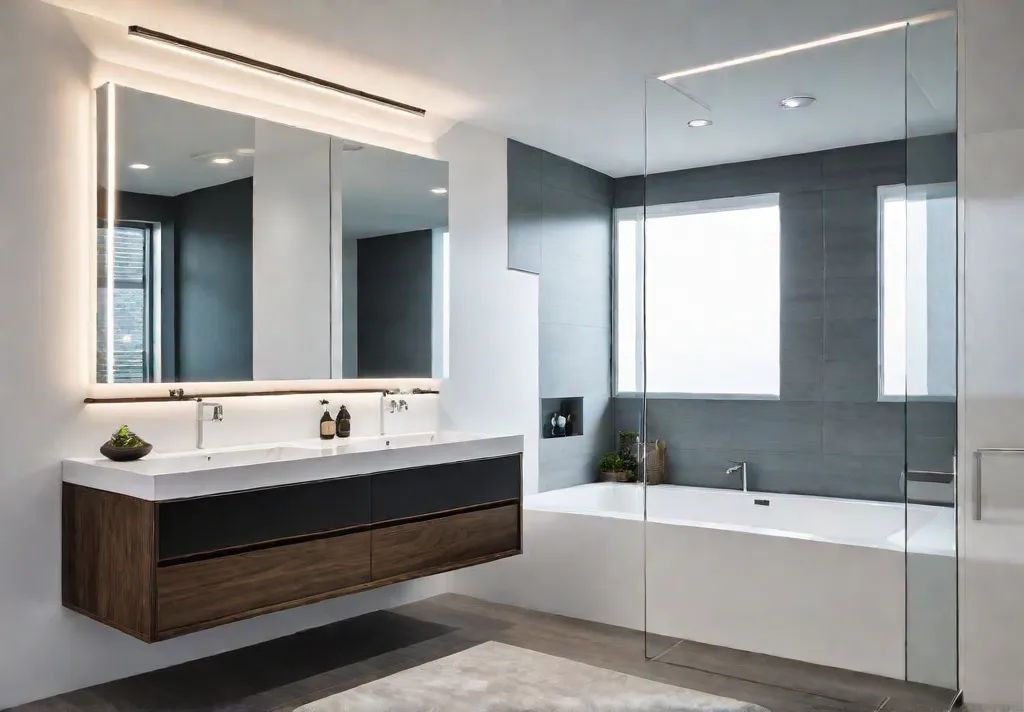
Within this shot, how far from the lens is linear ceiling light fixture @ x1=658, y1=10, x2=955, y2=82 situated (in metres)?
3.29

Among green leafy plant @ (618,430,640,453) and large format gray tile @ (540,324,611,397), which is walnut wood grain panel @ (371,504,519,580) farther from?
green leafy plant @ (618,430,640,453)

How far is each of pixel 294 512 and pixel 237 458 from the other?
1.53 feet

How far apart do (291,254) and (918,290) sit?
2.72 metres

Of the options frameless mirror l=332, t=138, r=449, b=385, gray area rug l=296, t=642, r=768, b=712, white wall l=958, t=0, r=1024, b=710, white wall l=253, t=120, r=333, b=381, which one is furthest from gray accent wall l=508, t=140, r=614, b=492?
white wall l=958, t=0, r=1024, b=710

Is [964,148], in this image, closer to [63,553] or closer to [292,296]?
[292,296]

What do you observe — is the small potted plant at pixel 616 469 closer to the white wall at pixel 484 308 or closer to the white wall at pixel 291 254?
the white wall at pixel 484 308

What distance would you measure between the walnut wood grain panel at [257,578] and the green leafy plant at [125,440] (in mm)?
636

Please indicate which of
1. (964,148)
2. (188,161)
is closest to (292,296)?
(188,161)

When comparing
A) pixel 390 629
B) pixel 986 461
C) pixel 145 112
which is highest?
pixel 145 112

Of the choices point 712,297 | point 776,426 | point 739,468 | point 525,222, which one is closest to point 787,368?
point 776,426

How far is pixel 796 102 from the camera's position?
4.21 meters

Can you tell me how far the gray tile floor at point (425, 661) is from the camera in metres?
3.26

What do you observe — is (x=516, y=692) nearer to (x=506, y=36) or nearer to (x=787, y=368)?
(x=787, y=368)

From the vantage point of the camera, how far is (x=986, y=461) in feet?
10.4
